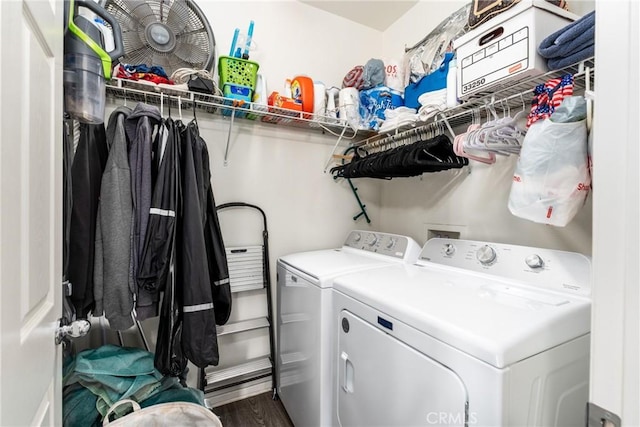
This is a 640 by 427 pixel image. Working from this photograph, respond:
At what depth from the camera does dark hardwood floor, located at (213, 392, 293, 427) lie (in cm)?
181

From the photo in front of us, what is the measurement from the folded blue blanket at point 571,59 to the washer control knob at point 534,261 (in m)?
0.73

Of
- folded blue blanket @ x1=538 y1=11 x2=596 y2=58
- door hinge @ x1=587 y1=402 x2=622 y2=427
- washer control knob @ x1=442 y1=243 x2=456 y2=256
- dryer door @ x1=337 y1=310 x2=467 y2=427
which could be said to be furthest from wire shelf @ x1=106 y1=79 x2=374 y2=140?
door hinge @ x1=587 y1=402 x2=622 y2=427

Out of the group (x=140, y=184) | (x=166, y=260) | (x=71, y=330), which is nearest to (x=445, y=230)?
(x=166, y=260)

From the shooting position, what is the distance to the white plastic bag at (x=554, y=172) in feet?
3.18

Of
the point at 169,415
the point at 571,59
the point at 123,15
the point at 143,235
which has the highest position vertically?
the point at 123,15

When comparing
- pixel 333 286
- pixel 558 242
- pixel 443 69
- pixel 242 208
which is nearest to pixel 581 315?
pixel 558 242

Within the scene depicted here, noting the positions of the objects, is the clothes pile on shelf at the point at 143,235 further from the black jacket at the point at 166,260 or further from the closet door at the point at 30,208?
the closet door at the point at 30,208

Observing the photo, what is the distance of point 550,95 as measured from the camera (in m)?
1.08

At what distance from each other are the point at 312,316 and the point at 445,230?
1.05 m

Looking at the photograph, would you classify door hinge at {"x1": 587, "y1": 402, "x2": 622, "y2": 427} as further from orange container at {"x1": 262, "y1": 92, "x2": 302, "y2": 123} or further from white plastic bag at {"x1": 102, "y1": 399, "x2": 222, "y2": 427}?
orange container at {"x1": 262, "y1": 92, "x2": 302, "y2": 123}

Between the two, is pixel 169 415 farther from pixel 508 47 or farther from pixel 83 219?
pixel 508 47

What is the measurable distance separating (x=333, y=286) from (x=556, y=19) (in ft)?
4.80

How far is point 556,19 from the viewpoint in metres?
1.19

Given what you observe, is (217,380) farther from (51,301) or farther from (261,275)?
(51,301)
